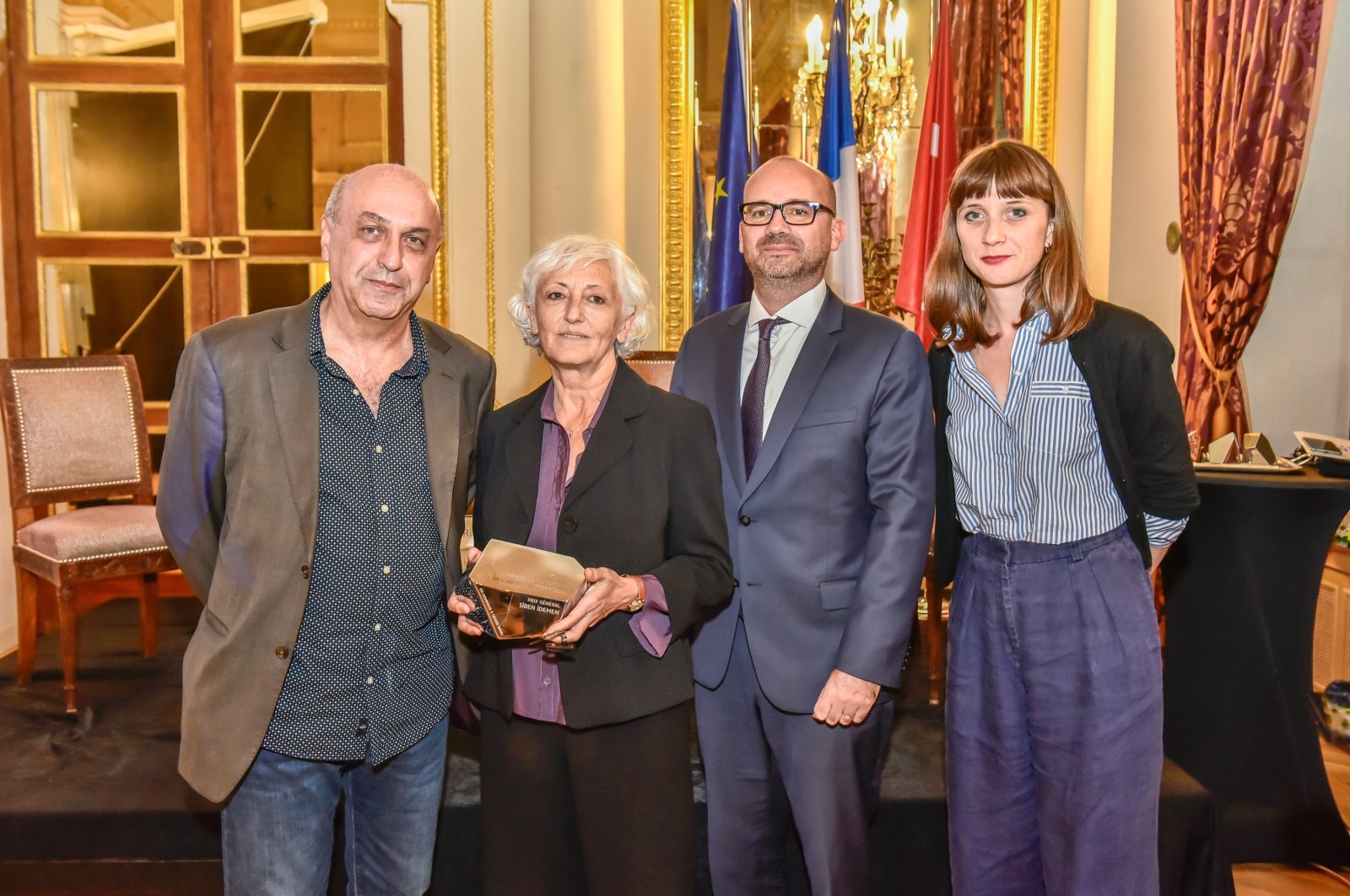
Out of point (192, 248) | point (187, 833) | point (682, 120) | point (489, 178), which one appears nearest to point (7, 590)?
point (192, 248)

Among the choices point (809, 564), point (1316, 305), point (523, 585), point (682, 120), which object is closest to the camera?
point (523, 585)

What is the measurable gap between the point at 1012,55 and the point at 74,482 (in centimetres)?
487

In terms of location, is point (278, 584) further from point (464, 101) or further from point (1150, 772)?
point (464, 101)

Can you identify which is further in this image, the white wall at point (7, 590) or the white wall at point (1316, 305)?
the white wall at point (7, 590)

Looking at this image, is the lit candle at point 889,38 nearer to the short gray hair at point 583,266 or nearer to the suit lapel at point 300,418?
the short gray hair at point 583,266

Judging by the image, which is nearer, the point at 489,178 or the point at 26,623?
the point at 26,623

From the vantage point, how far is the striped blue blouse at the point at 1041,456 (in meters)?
1.83

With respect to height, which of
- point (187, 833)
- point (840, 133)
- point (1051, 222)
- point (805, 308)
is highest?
point (840, 133)

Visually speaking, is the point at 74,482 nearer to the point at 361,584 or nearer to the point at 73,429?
the point at 73,429

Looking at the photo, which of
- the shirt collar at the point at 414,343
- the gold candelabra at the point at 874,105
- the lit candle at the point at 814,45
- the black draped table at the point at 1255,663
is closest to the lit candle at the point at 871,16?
the gold candelabra at the point at 874,105

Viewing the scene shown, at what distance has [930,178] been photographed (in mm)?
Answer: 4812

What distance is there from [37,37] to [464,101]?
2.12m

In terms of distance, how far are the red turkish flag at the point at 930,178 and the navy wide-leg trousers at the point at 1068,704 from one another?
2.97 metres

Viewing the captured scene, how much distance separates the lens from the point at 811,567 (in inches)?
77.7
